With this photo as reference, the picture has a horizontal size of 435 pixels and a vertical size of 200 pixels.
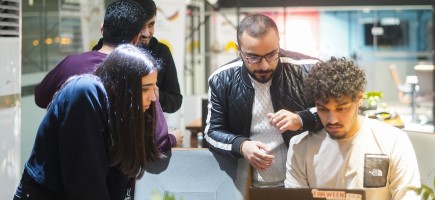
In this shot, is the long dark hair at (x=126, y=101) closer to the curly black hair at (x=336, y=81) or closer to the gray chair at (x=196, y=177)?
the gray chair at (x=196, y=177)

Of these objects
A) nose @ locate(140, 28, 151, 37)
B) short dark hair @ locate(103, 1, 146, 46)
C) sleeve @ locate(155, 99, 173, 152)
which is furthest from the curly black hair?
nose @ locate(140, 28, 151, 37)

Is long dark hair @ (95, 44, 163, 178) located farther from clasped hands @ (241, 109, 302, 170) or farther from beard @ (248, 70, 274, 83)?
beard @ (248, 70, 274, 83)

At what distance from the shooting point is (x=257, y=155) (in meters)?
2.22

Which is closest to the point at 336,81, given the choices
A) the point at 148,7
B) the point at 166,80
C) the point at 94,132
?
the point at 94,132

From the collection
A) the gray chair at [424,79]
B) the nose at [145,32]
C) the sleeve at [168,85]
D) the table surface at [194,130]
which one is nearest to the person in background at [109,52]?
the nose at [145,32]

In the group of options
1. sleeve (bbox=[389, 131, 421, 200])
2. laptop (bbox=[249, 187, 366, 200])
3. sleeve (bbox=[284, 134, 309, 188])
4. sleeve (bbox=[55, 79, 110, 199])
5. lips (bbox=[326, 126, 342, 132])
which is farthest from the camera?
sleeve (bbox=[284, 134, 309, 188])

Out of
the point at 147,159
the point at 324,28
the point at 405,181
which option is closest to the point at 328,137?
the point at 405,181

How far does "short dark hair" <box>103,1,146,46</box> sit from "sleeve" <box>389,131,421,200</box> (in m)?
1.10

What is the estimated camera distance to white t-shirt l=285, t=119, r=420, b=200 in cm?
209

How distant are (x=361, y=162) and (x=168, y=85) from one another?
1299 millimetres

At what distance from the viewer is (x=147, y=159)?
1.88 meters

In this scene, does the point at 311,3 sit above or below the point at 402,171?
above

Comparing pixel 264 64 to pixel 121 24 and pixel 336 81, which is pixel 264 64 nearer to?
pixel 336 81

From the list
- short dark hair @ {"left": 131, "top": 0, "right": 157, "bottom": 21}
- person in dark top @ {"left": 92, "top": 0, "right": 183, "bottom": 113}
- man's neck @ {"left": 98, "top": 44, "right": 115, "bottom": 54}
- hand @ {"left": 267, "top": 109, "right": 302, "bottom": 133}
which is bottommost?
hand @ {"left": 267, "top": 109, "right": 302, "bottom": 133}
